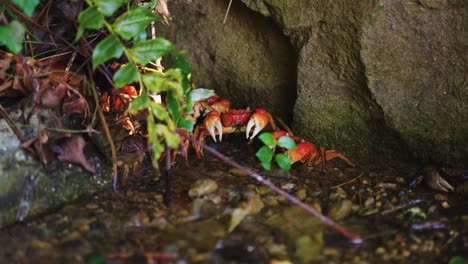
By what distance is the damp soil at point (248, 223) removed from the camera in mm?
1943

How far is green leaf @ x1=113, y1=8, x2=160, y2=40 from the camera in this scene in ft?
6.88

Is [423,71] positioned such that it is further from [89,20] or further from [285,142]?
[89,20]

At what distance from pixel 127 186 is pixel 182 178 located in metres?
0.24

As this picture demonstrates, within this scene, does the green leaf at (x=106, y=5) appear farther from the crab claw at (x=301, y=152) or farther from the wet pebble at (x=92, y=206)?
the crab claw at (x=301, y=152)

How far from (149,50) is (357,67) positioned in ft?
3.44

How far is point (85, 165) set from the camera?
2.37 m

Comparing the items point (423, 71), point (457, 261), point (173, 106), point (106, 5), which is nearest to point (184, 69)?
point (173, 106)

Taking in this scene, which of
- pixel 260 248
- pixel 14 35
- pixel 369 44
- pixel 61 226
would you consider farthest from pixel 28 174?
pixel 369 44

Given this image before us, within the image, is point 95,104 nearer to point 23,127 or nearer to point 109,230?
point 23,127

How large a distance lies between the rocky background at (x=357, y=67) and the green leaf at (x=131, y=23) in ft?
2.68

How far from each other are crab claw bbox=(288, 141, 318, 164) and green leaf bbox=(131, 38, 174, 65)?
0.83 metres

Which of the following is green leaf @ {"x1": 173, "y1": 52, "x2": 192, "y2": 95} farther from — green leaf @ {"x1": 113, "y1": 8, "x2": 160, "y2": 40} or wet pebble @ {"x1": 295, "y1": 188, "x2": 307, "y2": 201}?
wet pebble @ {"x1": 295, "y1": 188, "x2": 307, "y2": 201}

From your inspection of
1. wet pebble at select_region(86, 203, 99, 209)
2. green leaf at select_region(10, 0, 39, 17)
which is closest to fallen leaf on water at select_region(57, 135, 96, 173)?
wet pebble at select_region(86, 203, 99, 209)

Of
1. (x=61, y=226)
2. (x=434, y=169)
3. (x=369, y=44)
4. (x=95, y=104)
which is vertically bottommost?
(x=61, y=226)
